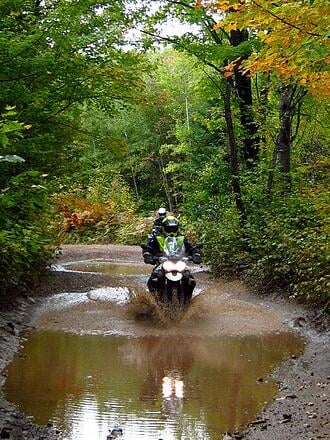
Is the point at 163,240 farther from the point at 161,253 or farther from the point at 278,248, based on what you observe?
the point at 278,248

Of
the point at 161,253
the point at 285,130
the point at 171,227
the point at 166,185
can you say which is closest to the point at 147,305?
the point at 161,253

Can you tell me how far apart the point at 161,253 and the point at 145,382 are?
467 centimetres

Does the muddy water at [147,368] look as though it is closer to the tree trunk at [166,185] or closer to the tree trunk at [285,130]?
the tree trunk at [285,130]

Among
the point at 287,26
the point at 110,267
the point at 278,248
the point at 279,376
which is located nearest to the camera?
the point at 287,26

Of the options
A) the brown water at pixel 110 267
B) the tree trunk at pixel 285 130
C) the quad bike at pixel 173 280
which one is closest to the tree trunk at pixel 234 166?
the tree trunk at pixel 285 130

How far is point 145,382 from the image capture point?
24.2ft

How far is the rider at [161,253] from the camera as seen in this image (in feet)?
35.5

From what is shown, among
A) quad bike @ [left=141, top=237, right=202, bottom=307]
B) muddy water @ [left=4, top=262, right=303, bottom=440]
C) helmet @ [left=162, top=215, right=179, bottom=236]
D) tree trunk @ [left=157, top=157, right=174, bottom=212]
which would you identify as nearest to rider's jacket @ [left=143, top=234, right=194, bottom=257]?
helmet @ [left=162, top=215, right=179, bottom=236]

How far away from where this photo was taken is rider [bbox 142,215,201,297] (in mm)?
10830

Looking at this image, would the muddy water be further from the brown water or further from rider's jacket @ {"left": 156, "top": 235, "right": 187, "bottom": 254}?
the brown water

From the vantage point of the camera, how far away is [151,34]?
16562 millimetres

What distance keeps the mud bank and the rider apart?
44.0 inches

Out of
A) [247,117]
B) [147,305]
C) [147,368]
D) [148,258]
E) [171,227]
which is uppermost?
[247,117]

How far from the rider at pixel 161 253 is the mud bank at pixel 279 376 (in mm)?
1118
